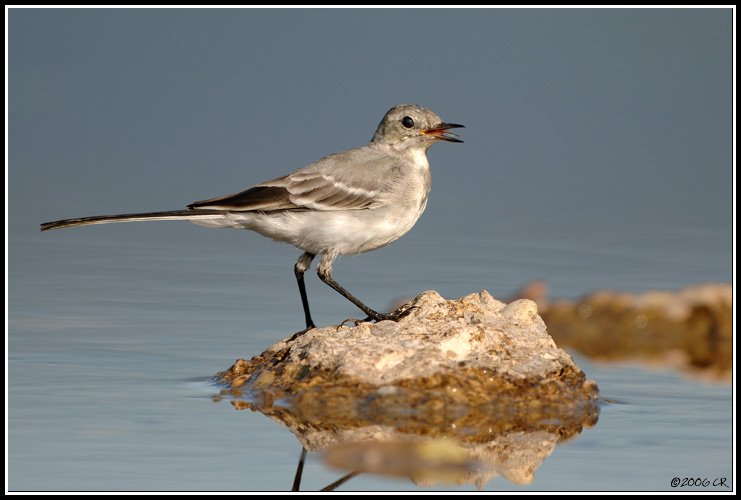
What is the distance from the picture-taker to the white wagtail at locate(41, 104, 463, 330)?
33.7 ft

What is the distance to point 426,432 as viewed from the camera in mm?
8062

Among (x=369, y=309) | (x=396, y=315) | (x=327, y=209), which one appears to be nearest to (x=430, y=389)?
(x=396, y=315)

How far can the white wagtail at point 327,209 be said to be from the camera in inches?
404

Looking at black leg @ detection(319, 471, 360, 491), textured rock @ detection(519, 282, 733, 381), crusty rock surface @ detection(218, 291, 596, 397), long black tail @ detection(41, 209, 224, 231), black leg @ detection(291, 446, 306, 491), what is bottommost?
textured rock @ detection(519, 282, 733, 381)

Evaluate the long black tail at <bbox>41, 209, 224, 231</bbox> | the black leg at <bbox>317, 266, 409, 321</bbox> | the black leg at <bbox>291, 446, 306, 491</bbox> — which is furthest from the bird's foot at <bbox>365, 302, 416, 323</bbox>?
the black leg at <bbox>291, 446, 306, 491</bbox>

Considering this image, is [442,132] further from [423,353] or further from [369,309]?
[423,353]

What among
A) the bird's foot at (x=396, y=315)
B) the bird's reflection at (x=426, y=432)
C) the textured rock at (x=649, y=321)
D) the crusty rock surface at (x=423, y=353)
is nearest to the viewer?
the bird's reflection at (x=426, y=432)

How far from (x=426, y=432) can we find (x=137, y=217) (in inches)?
118

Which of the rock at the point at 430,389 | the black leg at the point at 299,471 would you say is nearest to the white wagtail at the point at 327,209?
the rock at the point at 430,389

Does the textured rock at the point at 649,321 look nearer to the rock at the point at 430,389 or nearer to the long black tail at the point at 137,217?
the rock at the point at 430,389

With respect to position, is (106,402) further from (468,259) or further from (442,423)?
(468,259)

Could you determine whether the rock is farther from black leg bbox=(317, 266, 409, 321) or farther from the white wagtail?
the white wagtail

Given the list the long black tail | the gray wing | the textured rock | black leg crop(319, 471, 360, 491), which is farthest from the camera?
the textured rock

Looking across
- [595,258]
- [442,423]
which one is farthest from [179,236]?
[442,423]
